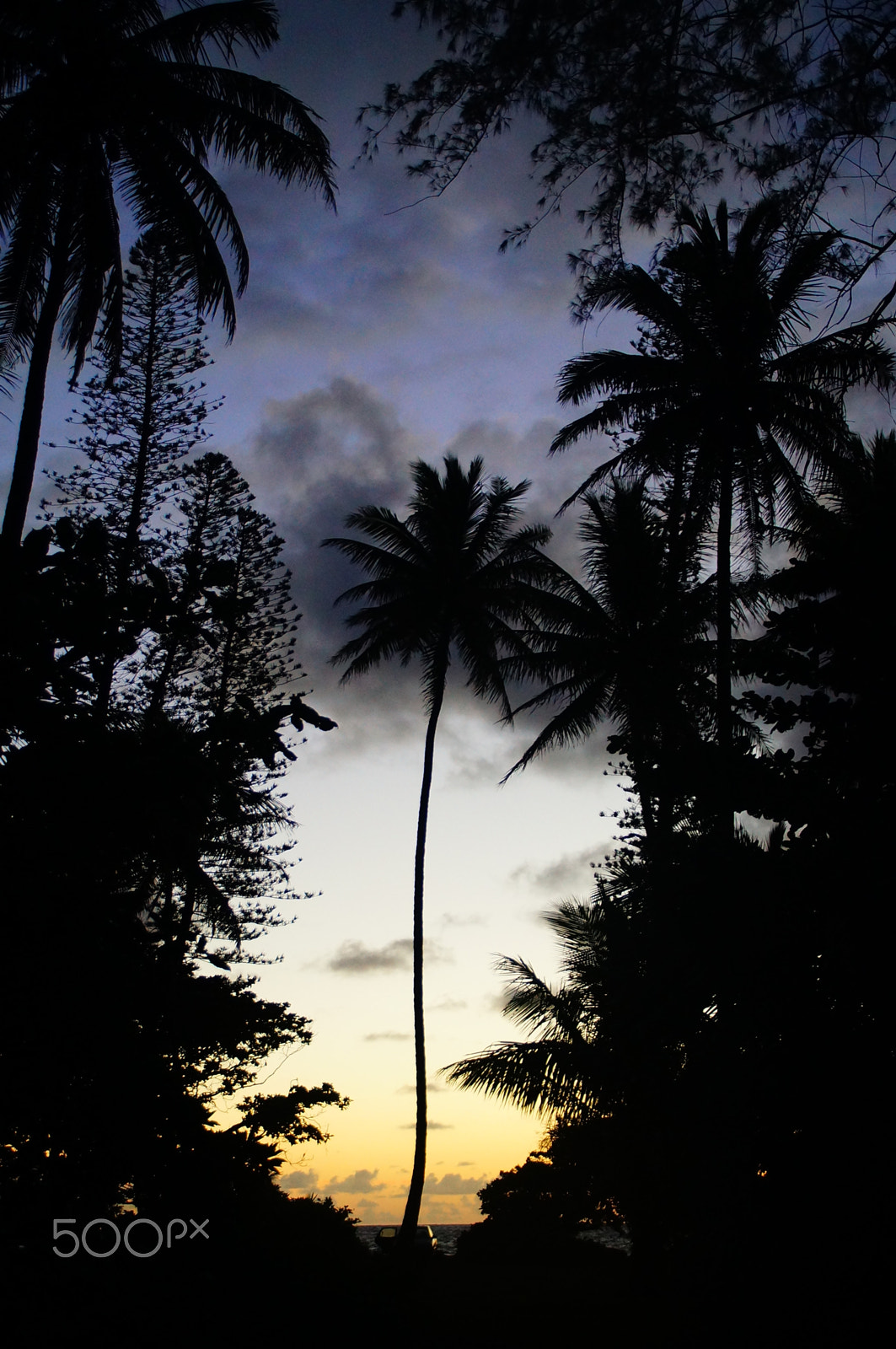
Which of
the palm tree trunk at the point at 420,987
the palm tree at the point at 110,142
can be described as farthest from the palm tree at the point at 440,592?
the palm tree at the point at 110,142

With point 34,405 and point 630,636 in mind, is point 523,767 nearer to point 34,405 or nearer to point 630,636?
point 630,636

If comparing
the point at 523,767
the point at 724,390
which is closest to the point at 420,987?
the point at 523,767

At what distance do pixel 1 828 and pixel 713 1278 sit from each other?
8.33m

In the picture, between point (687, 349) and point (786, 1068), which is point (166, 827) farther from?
point (687, 349)

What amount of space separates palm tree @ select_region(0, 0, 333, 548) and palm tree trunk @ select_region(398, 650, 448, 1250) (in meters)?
11.6

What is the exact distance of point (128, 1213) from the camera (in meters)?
6.95

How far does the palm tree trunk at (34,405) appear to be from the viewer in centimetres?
863

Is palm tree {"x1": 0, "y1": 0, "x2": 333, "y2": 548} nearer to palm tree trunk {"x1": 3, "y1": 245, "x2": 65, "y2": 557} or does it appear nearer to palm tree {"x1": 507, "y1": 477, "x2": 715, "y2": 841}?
palm tree trunk {"x1": 3, "y1": 245, "x2": 65, "y2": 557}

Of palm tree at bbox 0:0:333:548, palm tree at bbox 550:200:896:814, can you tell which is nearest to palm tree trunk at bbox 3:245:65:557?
palm tree at bbox 0:0:333:548

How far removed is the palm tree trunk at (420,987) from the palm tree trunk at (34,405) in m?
12.2

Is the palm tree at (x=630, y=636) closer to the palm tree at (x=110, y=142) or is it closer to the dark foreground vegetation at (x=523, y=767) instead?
the dark foreground vegetation at (x=523, y=767)

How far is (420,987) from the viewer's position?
19688 millimetres

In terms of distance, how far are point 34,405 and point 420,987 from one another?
46.0ft

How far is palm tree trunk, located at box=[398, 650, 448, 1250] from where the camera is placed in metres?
17.9
